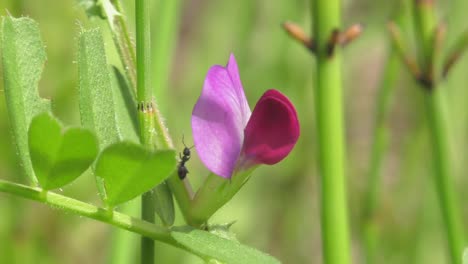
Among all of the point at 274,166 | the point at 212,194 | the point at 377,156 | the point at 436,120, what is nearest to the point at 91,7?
the point at 212,194

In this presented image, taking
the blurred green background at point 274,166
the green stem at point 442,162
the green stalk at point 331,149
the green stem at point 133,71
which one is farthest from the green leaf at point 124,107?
the blurred green background at point 274,166

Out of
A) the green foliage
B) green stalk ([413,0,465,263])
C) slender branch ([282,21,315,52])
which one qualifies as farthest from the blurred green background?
the green foliage

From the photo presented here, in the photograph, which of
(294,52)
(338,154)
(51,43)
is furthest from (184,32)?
(338,154)

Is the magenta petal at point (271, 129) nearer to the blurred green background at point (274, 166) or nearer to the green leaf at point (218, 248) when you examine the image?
the green leaf at point (218, 248)

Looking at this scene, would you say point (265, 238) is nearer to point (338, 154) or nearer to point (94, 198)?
point (94, 198)

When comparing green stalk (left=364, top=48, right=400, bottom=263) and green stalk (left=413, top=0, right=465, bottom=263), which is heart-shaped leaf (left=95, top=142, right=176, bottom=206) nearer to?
green stalk (left=413, top=0, right=465, bottom=263)

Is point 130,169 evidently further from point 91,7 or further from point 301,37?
point 301,37
